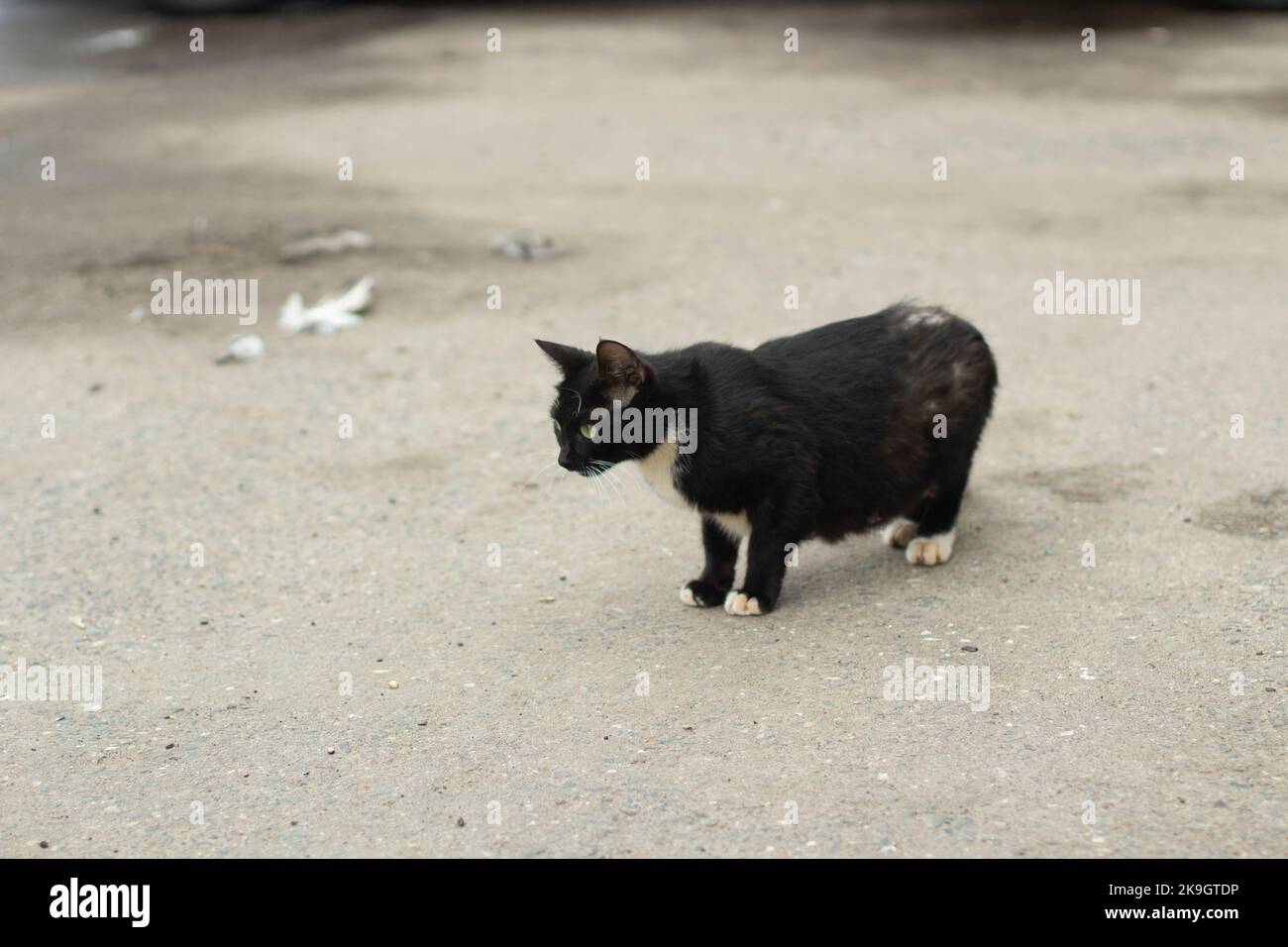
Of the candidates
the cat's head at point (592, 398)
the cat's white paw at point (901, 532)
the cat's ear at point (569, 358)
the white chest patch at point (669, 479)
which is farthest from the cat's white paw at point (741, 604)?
the cat's ear at point (569, 358)

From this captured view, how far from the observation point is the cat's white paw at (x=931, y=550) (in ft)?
17.8

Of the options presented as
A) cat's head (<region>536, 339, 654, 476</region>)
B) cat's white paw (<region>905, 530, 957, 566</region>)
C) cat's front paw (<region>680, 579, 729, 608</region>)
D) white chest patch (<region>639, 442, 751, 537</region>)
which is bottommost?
cat's front paw (<region>680, 579, 729, 608</region>)

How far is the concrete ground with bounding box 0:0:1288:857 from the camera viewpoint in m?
4.09

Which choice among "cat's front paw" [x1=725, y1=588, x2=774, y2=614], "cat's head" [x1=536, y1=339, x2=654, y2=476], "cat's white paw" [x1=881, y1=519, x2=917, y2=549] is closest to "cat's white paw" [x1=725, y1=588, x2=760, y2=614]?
"cat's front paw" [x1=725, y1=588, x2=774, y2=614]

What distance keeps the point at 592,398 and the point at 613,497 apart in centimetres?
146

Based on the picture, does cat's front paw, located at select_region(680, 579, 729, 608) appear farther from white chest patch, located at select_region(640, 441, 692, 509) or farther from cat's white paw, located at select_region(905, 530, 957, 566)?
cat's white paw, located at select_region(905, 530, 957, 566)

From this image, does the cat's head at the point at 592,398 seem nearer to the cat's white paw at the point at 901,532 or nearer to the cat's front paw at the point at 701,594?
the cat's front paw at the point at 701,594

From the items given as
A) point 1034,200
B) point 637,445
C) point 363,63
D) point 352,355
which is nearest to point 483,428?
point 352,355

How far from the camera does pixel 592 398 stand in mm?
4855

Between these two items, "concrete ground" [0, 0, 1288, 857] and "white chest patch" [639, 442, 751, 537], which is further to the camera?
"white chest patch" [639, 442, 751, 537]

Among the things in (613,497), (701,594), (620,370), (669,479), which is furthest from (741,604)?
(613,497)

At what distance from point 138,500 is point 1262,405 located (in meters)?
5.00

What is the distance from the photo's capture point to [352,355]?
315 inches

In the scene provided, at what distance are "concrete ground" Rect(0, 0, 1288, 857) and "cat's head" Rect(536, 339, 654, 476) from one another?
0.63 meters
